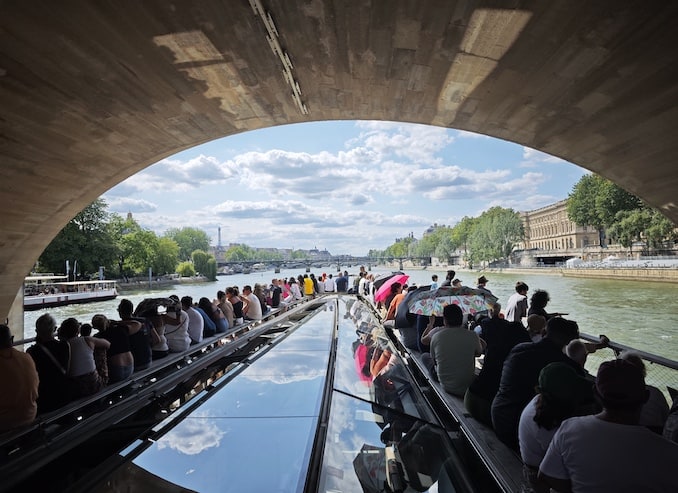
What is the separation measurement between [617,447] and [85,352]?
469 cm

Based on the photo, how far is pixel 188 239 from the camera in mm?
95000

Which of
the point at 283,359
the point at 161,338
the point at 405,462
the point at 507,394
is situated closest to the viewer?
the point at 405,462

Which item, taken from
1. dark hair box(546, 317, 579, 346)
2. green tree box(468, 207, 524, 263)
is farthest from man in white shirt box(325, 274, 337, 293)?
green tree box(468, 207, 524, 263)

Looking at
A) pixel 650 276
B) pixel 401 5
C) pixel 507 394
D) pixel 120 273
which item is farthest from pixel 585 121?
pixel 120 273

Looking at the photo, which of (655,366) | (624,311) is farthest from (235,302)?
(624,311)

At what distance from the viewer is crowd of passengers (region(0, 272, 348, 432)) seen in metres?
3.81

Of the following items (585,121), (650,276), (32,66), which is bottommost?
(650,276)

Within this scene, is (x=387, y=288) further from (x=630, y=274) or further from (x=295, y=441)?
(x=630, y=274)

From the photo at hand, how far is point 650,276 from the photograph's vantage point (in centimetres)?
3738

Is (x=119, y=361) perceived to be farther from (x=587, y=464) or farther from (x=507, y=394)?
(x=587, y=464)

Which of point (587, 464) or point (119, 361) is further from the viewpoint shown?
point (119, 361)

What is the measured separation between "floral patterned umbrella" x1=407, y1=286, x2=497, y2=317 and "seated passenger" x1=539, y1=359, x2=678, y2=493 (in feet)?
13.4

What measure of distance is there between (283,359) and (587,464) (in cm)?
327

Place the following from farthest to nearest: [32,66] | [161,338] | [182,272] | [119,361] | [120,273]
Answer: [182,272]
[120,273]
[32,66]
[161,338]
[119,361]
